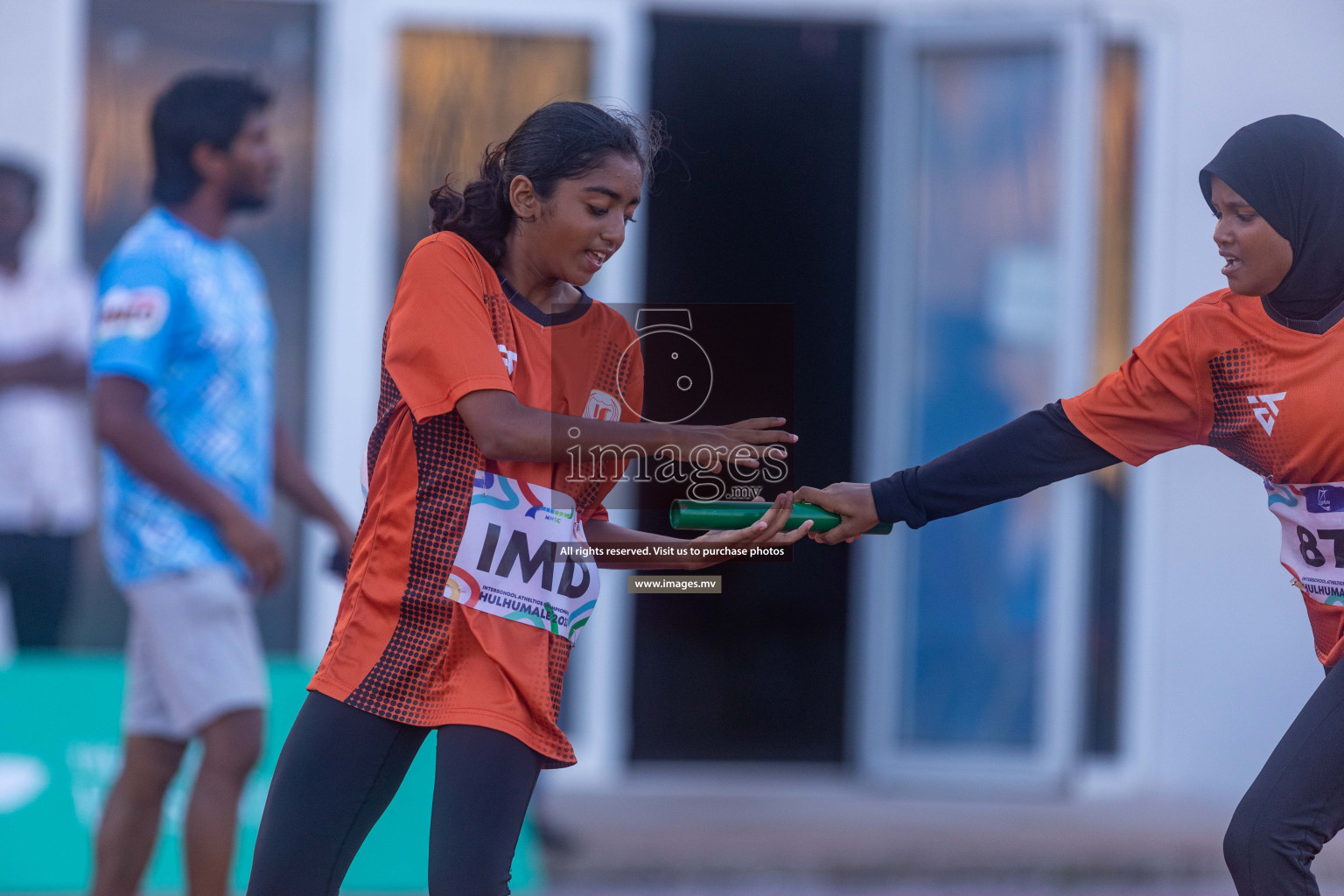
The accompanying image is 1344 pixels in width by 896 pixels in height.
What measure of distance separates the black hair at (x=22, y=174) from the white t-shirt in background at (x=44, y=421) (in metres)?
0.34

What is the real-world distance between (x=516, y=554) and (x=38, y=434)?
4.10m

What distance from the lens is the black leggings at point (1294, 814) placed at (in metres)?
2.41

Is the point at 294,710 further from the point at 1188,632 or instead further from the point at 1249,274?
the point at 1188,632

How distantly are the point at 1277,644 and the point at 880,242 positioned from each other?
7.98 ft

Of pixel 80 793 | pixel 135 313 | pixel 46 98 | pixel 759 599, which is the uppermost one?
pixel 46 98

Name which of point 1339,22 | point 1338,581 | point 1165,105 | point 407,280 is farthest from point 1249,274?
point 1165,105

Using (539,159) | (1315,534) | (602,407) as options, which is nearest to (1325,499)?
(1315,534)

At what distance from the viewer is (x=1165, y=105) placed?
250 inches

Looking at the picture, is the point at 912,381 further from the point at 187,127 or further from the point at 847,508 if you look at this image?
the point at 847,508

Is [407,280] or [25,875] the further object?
[25,875]

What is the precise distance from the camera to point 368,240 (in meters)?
6.18

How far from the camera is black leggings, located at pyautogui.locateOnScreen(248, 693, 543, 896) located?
2.20 m

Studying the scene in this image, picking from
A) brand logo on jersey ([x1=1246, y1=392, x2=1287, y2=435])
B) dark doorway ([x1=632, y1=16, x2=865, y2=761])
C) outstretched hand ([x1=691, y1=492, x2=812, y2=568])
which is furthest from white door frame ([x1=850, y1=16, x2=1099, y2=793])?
outstretched hand ([x1=691, y1=492, x2=812, y2=568])

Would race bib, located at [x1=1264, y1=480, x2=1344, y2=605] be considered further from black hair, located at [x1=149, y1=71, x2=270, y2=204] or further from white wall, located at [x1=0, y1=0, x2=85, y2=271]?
white wall, located at [x1=0, y1=0, x2=85, y2=271]
